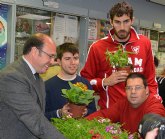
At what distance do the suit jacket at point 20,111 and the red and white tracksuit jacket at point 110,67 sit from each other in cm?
79

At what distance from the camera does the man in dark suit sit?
5.90 ft

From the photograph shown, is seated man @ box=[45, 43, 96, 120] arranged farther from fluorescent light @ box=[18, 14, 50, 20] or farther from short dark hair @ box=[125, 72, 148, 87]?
fluorescent light @ box=[18, 14, 50, 20]

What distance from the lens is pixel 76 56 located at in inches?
104

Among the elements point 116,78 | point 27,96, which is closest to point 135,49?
point 116,78

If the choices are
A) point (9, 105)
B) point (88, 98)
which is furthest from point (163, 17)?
point (9, 105)

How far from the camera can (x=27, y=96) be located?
1810mm

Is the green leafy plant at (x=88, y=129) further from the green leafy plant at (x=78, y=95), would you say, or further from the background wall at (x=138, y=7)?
the background wall at (x=138, y=7)

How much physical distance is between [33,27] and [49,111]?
1702 millimetres

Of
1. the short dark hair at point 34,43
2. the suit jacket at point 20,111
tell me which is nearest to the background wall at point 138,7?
the short dark hair at point 34,43

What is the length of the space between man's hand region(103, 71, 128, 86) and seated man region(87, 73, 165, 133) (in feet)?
0.15

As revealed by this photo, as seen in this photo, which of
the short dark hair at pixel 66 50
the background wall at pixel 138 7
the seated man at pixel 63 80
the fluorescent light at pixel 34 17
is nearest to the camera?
the seated man at pixel 63 80

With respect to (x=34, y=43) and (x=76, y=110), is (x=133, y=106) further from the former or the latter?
(x=34, y=43)

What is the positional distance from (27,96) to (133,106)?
0.92 m

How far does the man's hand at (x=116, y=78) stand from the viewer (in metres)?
2.35
